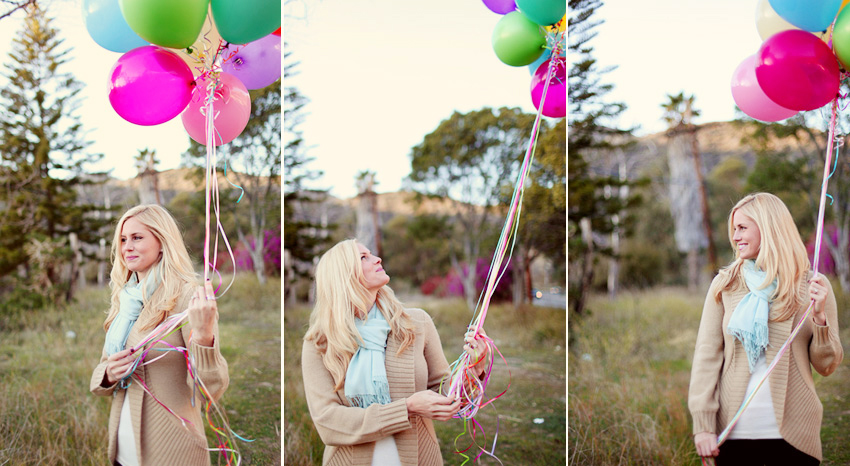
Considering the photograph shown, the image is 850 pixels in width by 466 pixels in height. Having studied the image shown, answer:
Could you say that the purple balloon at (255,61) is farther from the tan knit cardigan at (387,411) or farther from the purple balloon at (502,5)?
the tan knit cardigan at (387,411)

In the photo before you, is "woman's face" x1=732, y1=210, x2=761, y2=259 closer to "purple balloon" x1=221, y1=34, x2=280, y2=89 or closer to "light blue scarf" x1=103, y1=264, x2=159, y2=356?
"purple balloon" x1=221, y1=34, x2=280, y2=89

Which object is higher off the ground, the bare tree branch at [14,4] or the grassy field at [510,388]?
the bare tree branch at [14,4]

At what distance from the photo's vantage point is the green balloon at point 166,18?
184 centimetres

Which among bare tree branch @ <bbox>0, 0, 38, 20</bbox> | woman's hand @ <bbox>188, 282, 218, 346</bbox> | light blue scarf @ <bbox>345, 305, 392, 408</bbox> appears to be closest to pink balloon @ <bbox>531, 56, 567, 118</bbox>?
light blue scarf @ <bbox>345, 305, 392, 408</bbox>

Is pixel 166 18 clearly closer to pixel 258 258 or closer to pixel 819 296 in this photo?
pixel 258 258

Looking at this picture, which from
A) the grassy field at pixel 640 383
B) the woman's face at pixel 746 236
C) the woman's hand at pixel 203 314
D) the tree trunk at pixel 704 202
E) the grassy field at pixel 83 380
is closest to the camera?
the woman's hand at pixel 203 314

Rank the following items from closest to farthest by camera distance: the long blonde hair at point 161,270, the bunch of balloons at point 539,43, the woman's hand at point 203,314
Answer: the woman's hand at point 203,314 → the long blonde hair at point 161,270 → the bunch of balloons at point 539,43

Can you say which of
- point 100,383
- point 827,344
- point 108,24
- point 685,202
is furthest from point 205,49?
point 685,202

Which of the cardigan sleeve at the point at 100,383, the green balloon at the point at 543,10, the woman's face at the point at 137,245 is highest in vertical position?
the green balloon at the point at 543,10

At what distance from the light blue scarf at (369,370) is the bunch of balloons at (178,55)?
32.0 inches

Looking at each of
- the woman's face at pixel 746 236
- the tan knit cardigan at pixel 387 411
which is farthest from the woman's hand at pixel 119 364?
the woman's face at pixel 746 236

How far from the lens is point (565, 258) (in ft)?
11.9

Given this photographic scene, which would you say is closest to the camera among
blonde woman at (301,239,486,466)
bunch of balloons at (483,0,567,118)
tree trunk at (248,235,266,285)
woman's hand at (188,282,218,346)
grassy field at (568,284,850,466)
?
woman's hand at (188,282,218,346)

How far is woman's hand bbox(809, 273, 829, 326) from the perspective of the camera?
1.90m
